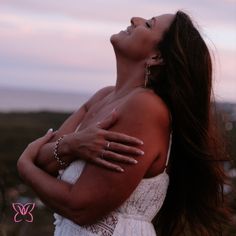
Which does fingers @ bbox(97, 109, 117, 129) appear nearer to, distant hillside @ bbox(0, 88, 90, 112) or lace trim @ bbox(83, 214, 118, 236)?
lace trim @ bbox(83, 214, 118, 236)

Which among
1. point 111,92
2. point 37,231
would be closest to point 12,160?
point 37,231

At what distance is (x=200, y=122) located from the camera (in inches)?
117

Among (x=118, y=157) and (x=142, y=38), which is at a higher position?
(x=142, y=38)

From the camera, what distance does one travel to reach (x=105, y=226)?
2.88m

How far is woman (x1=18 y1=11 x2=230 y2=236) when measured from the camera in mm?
2785

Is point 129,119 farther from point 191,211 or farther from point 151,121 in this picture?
point 191,211

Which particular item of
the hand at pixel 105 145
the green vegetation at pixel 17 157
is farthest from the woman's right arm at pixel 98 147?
the green vegetation at pixel 17 157

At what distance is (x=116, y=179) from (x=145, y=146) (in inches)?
5.7

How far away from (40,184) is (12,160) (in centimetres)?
864

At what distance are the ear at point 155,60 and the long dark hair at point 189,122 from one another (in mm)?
14

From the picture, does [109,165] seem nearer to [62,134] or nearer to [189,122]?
[189,122]

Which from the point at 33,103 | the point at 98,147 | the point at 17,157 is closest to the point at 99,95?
the point at 98,147

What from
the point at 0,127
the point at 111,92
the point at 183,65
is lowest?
the point at 0,127

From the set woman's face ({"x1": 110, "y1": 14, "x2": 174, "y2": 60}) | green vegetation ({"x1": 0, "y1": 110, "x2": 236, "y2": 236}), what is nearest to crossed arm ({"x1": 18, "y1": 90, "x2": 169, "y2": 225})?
woman's face ({"x1": 110, "y1": 14, "x2": 174, "y2": 60})
